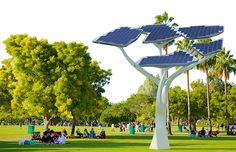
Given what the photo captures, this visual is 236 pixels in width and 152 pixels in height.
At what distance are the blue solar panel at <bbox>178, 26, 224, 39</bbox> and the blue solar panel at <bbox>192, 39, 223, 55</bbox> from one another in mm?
854

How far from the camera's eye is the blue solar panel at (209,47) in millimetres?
30016

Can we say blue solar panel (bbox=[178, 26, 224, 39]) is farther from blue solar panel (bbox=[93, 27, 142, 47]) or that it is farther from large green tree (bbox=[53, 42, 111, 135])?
large green tree (bbox=[53, 42, 111, 135])

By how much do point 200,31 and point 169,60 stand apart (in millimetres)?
3378

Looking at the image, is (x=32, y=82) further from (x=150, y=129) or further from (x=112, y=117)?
(x=112, y=117)

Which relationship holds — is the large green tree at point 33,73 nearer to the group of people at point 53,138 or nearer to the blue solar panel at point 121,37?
the group of people at point 53,138

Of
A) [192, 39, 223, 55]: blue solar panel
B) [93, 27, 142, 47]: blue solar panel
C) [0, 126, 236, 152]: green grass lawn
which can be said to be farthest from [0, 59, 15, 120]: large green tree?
[192, 39, 223, 55]: blue solar panel

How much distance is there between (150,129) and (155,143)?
45.6 meters

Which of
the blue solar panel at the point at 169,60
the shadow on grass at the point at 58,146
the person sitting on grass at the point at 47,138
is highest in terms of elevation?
the blue solar panel at the point at 169,60

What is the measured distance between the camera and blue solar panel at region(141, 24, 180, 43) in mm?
30391

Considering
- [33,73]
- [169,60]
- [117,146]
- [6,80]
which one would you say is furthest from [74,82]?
[169,60]

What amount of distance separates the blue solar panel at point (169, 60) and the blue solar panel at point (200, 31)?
1.37 meters

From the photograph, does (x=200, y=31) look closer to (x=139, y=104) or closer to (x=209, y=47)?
(x=209, y=47)

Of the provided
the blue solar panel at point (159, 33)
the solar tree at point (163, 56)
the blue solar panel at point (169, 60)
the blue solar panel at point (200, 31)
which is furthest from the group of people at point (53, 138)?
the blue solar panel at point (200, 31)

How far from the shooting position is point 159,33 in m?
31.2
